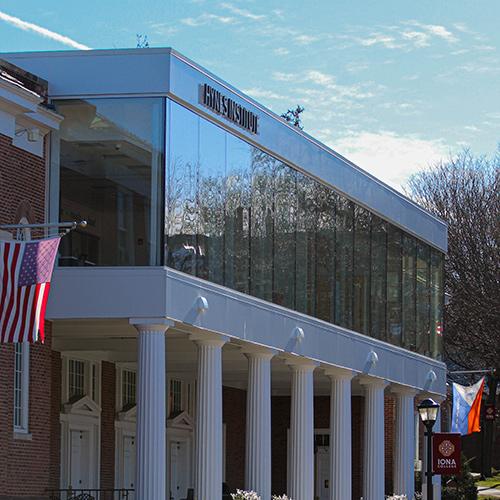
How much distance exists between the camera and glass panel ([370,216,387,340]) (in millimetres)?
40969

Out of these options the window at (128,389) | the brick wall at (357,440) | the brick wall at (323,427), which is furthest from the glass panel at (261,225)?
the brick wall at (323,427)

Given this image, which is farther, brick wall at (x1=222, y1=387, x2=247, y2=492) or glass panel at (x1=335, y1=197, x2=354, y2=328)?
brick wall at (x1=222, y1=387, x2=247, y2=492)

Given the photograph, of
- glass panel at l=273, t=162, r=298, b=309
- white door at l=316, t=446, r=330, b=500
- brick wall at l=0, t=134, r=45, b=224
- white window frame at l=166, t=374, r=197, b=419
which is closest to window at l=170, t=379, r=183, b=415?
white window frame at l=166, t=374, r=197, b=419

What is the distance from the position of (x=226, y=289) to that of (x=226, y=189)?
2.20 meters

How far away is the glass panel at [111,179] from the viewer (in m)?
27.4

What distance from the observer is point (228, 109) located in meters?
30.2

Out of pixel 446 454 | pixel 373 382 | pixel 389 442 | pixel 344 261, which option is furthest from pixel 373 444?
pixel 389 442

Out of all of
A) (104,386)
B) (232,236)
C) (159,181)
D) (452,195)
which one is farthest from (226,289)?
(452,195)

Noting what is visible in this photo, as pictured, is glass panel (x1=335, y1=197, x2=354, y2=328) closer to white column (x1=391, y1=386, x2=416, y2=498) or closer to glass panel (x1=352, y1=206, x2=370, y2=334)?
glass panel (x1=352, y1=206, x2=370, y2=334)

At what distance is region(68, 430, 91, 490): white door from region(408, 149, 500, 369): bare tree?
3213 centimetres

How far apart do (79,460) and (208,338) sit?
789 centimetres

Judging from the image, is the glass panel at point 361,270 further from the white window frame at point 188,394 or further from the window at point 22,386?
the window at point 22,386

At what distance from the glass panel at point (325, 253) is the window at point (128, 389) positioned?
5664mm

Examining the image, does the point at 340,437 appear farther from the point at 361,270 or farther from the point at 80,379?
the point at 80,379
